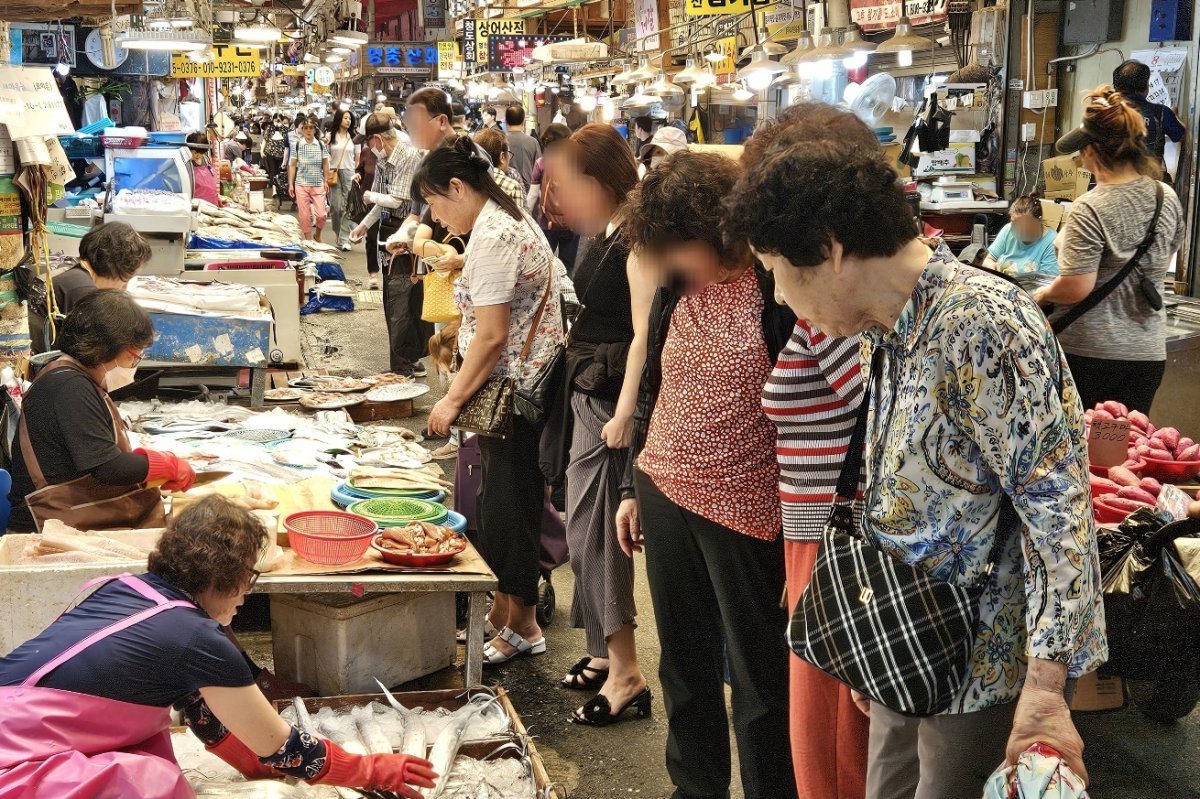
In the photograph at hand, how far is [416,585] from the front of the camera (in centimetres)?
416

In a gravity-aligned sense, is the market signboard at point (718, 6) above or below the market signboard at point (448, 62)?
below

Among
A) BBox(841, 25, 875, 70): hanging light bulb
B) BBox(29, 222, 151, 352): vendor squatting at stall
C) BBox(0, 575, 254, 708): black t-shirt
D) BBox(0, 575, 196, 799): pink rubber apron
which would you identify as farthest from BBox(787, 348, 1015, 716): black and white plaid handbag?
BBox(841, 25, 875, 70): hanging light bulb

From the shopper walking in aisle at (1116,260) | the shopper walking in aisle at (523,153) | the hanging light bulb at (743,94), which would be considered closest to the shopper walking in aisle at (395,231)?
the shopper walking in aisle at (523,153)

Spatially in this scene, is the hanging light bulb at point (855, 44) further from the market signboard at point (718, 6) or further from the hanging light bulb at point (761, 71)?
the market signboard at point (718, 6)

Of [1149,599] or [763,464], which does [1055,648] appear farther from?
[1149,599]

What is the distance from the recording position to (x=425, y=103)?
297 inches

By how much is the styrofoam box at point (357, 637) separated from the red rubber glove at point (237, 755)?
3.01 feet

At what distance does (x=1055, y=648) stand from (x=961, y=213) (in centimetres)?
935

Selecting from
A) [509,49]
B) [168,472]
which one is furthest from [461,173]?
[509,49]

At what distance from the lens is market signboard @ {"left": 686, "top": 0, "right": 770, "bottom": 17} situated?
13797mm

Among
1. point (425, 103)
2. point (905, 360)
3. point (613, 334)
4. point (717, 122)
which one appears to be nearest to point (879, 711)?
point (905, 360)

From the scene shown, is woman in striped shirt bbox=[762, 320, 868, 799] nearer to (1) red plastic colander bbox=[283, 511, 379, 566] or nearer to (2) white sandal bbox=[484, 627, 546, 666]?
(1) red plastic colander bbox=[283, 511, 379, 566]

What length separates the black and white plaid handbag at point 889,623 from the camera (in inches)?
83.0

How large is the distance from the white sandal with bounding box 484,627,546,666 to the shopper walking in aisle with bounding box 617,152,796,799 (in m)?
1.75
